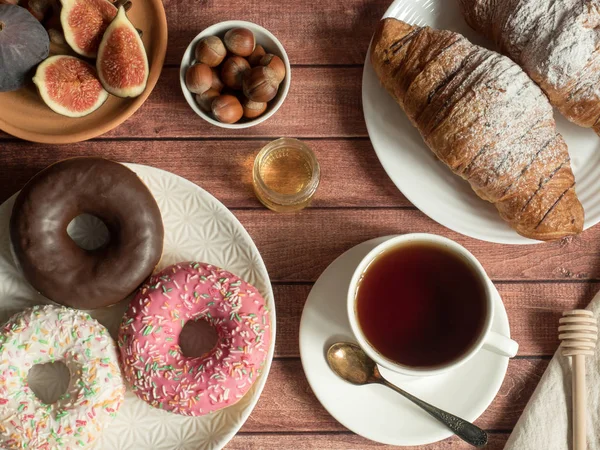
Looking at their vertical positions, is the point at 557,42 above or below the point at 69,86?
above

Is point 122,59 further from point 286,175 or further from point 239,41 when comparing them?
point 286,175

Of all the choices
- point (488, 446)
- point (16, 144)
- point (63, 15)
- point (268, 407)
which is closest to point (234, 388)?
point (268, 407)

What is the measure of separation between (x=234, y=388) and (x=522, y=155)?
0.88 m

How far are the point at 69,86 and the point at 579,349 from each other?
1.48 m

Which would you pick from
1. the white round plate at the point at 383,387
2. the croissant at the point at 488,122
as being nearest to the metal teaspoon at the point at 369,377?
the white round plate at the point at 383,387

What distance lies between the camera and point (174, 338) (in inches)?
60.2

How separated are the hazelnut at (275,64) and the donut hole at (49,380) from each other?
912 mm

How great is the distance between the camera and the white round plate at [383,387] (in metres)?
1.57

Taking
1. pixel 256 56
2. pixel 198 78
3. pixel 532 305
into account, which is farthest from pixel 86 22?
pixel 532 305

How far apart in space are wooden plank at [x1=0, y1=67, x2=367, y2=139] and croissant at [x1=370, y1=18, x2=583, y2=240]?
7.1 inches

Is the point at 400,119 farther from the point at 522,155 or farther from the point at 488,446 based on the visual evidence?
the point at 488,446

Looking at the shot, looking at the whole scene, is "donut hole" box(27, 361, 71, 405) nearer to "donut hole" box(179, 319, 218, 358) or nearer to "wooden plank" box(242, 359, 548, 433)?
"donut hole" box(179, 319, 218, 358)

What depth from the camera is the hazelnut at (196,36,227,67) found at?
5.16 ft

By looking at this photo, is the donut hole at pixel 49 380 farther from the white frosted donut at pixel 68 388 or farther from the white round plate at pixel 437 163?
the white round plate at pixel 437 163
